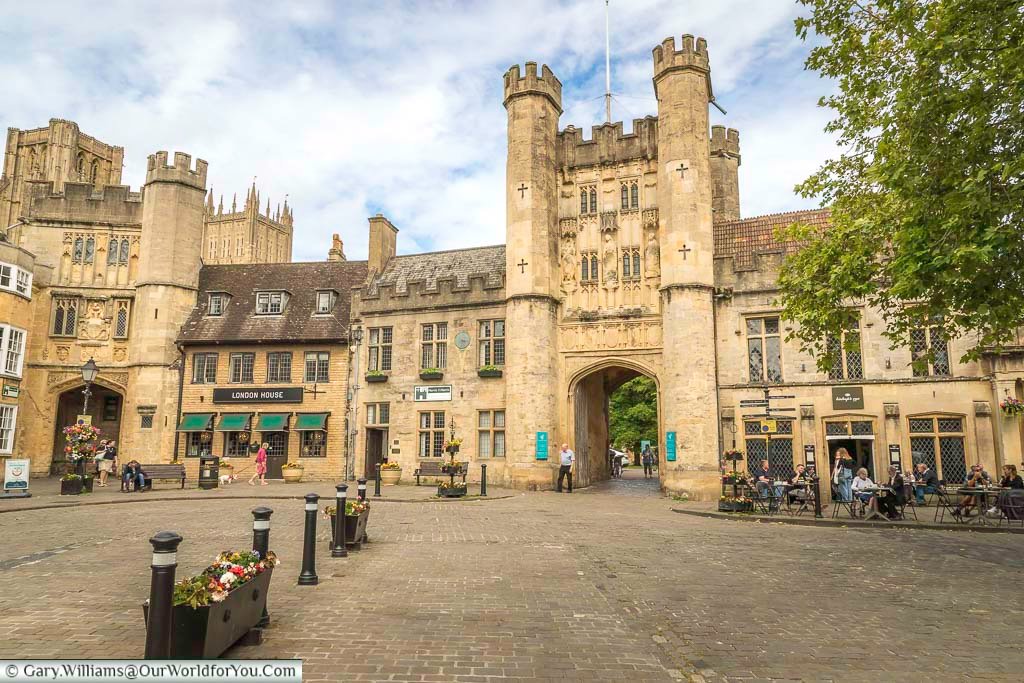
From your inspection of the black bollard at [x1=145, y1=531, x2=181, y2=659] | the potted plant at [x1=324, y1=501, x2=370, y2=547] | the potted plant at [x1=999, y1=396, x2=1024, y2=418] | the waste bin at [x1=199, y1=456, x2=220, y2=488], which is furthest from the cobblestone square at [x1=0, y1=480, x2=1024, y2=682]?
the waste bin at [x1=199, y1=456, x2=220, y2=488]

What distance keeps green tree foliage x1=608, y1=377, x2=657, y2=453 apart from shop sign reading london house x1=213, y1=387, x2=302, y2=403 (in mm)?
26530

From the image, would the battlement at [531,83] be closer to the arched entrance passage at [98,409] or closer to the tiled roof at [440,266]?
the tiled roof at [440,266]

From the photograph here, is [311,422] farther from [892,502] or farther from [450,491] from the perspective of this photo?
[892,502]

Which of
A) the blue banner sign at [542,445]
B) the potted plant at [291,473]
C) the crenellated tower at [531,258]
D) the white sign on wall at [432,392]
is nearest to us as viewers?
the blue banner sign at [542,445]

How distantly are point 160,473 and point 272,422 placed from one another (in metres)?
5.93

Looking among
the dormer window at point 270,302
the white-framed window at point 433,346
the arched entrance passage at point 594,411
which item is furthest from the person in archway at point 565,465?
the dormer window at point 270,302

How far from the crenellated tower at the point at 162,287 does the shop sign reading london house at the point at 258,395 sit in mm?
2492

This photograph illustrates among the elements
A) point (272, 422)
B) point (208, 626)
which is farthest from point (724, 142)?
point (208, 626)

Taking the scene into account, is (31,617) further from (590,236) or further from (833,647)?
(590,236)

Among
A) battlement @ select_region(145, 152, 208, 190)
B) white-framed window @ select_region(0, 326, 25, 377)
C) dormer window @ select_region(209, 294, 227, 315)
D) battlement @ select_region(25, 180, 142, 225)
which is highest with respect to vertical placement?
battlement @ select_region(145, 152, 208, 190)

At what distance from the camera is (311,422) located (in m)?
32.3

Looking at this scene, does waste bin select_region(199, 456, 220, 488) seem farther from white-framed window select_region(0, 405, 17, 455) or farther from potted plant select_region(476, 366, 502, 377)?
potted plant select_region(476, 366, 502, 377)

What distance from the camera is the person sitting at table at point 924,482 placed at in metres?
20.7

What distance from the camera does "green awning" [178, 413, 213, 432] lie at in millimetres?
32688
